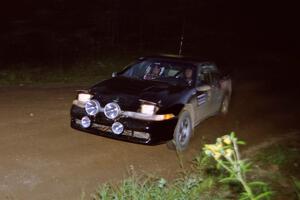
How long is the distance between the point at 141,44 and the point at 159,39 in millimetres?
2529

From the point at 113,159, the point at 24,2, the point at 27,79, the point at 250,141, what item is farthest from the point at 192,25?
the point at 113,159

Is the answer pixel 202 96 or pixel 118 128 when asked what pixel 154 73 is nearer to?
pixel 202 96

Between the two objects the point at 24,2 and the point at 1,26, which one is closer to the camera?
the point at 1,26

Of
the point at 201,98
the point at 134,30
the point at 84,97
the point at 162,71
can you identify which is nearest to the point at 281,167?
the point at 201,98

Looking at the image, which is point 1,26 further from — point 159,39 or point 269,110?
point 269,110

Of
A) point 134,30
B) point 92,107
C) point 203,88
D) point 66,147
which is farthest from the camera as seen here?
point 134,30

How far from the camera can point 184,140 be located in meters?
7.49

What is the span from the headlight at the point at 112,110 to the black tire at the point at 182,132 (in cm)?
104

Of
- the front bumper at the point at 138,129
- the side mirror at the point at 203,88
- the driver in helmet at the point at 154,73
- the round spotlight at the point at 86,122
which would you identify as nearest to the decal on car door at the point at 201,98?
the side mirror at the point at 203,88

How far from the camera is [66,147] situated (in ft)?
23.0

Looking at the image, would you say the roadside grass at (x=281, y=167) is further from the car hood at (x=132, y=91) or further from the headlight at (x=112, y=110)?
the headlight at (x=112, y=110)

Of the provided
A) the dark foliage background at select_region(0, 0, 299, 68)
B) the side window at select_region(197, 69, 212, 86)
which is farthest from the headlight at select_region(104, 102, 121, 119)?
the dark foliage background at select_region(0, 0, 299, 68)

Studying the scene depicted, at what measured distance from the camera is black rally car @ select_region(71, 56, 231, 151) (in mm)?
6684

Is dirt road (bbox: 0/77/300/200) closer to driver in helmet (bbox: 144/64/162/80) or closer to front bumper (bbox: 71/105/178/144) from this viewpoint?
front bumper (bbox: 71/105/178/144)
